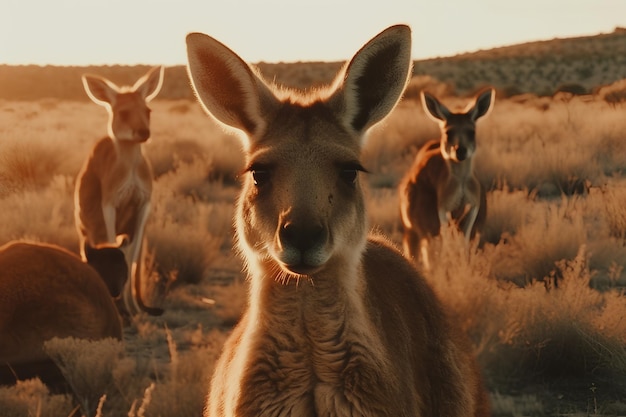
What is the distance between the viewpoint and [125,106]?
354 inches

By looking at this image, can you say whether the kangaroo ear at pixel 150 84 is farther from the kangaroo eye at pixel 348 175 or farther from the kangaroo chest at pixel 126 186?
the kangaroo eye at pixel 348 175

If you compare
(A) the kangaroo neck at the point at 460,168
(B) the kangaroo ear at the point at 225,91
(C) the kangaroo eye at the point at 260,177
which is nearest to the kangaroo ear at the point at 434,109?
(A) the kangaroo neck at the point at 460,168

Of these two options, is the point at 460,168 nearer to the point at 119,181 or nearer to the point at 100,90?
the point at 119,181

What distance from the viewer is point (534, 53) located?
74.8 metres

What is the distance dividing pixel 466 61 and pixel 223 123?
71.7 m

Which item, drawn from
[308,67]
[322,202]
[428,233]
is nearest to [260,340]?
[322,202]

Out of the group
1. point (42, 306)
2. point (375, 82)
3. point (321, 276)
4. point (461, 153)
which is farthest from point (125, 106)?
point (321, 276)

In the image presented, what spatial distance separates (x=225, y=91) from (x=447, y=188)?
593 centimetres

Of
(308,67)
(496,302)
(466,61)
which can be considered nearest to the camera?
(496,302)

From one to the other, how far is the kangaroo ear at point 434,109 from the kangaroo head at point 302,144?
6065mm

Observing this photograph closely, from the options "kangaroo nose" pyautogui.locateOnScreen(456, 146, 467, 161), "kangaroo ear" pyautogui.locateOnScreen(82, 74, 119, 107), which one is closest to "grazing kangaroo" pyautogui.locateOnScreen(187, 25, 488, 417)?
"kangaroo nose" pyautogui.locateOnScreen(456, 146, 467, 161)

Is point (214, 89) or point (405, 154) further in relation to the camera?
point (405, 154)

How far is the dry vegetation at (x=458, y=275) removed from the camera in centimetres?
580

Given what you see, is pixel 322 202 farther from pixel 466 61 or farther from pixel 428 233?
pixel 466 61
